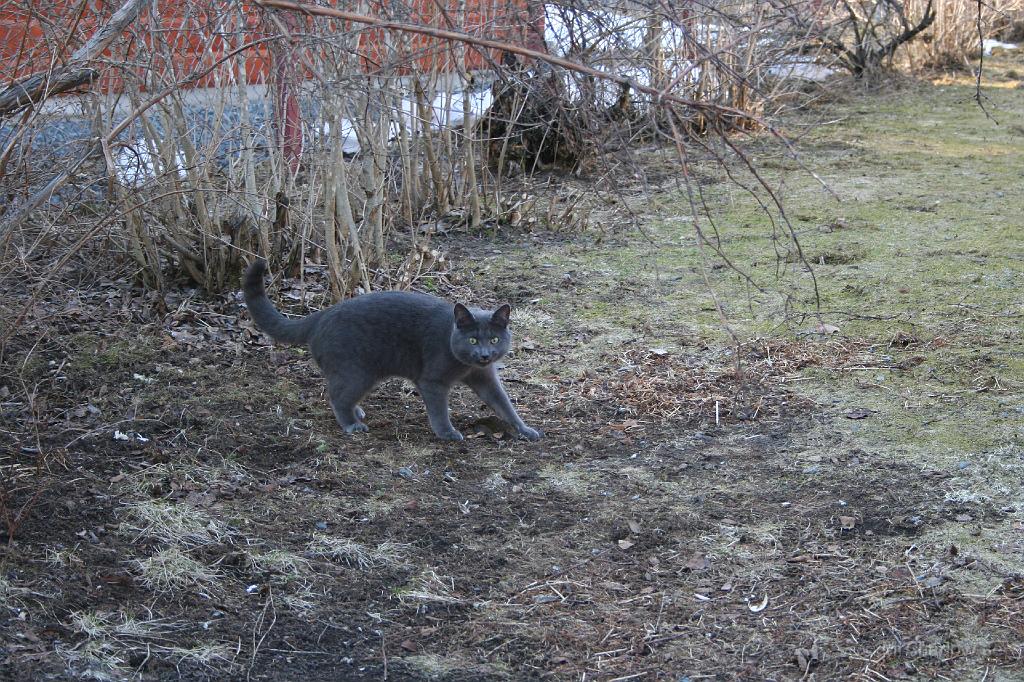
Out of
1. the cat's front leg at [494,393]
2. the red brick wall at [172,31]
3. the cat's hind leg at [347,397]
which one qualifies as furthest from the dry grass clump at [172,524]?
the red brick wall at [172,31]

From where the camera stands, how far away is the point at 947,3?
1241 cm

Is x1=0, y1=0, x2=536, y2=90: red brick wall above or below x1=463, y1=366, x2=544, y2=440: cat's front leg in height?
above

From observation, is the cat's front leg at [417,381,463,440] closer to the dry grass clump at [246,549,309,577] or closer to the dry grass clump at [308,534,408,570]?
the dry grass clump at [308,534,408,570]

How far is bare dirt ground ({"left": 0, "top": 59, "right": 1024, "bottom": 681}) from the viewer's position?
3.12m

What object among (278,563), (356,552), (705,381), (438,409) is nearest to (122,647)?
(278,563)

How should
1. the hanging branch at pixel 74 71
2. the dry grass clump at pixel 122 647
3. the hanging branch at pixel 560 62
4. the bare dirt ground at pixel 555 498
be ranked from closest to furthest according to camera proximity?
the hanging branch at pixel 560 62
the dry grass clump at pixel 122 647
the bare dirt ground at pixel 555 498
the hanging branch at pixel 74 71

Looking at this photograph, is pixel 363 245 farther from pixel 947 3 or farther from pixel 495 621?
pixel 947 3

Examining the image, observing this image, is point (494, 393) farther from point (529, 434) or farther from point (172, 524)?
point (172, 524)

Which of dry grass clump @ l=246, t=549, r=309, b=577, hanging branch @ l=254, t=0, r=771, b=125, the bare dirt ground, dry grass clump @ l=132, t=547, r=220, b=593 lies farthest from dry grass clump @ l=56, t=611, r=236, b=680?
hanging branch @ l=254, t=0, r=771, b=125

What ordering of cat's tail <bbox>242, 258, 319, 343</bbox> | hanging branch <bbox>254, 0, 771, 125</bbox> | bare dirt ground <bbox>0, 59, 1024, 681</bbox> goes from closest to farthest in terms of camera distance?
hanging branch <bbox>254, 0, 771, 125</bbox>
bare dirt ground <bbox>0, 59, 1024, 681</bbox>
cat's tail <bbox>242, 258, 319, 343</bbox>

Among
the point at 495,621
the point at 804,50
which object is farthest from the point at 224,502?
the point at 804,50

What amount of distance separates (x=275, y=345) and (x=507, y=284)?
1.79 metres

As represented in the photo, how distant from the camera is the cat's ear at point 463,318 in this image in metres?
4.56

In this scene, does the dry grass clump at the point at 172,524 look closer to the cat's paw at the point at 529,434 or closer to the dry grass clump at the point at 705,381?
the cat's paw at the point at 529,434
